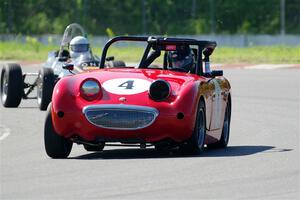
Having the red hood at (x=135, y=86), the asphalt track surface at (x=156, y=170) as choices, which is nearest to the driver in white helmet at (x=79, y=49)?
the asphalt track surface at (x=156, y=170)

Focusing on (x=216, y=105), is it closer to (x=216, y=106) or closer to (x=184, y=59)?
(x=216, y=106)

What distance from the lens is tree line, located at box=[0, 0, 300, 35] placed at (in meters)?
71.6

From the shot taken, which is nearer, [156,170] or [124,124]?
[156,170]

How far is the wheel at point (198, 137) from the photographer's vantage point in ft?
38.3

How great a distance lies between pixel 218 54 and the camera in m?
43.9

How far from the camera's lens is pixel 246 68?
1379 inches

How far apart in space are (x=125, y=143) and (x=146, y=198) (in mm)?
3106

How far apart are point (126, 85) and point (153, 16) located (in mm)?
63390

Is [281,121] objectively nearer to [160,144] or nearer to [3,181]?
[160,144]

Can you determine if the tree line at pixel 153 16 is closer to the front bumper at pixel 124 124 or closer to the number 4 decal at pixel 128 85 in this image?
the number 4 decal at pixel 128 85

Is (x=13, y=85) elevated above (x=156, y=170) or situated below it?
below

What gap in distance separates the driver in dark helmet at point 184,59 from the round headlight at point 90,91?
1948mm

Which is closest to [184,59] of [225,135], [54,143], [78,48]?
[225,135]

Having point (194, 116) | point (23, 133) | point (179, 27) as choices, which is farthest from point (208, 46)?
point (179, 27)
